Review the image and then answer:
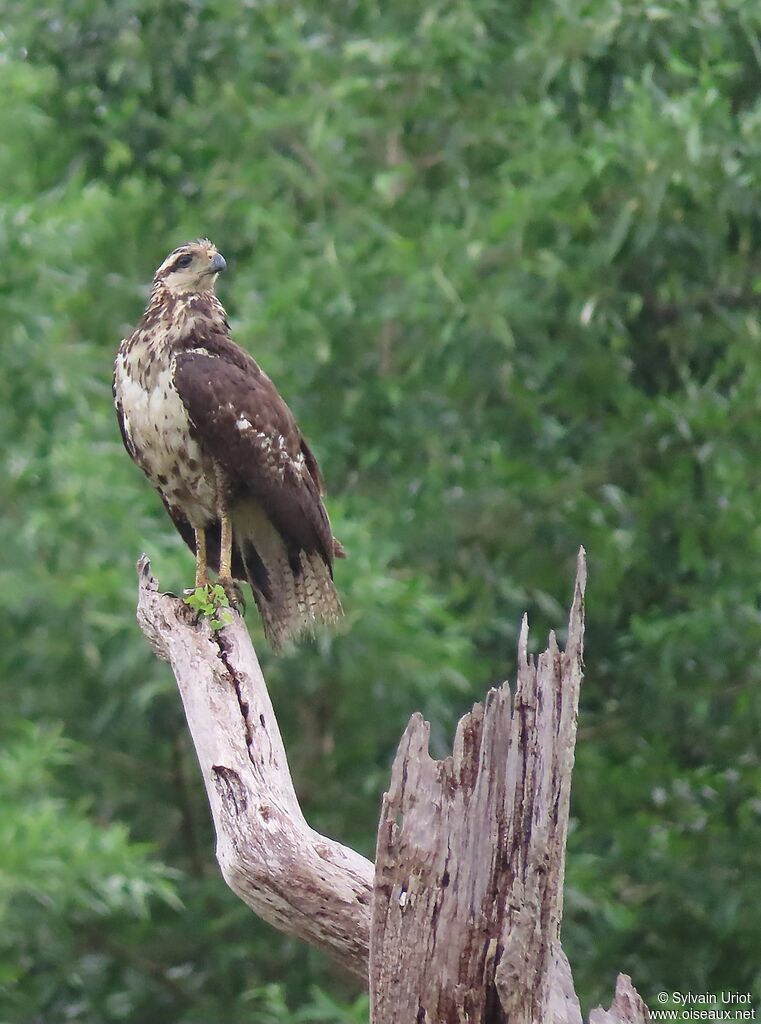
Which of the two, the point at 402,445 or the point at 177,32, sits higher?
the point at 177,32

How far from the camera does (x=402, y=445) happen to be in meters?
8.20

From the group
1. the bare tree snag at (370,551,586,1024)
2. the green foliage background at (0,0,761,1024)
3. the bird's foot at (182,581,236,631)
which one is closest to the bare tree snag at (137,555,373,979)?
the bird's foot at (182,581,236,631)

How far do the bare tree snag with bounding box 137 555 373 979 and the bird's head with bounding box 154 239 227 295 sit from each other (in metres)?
1.54

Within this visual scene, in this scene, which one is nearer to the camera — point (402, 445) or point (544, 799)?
point (544, 799)

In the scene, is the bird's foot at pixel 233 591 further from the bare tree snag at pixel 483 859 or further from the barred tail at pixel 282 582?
the bare tree snag at pixel 483 859

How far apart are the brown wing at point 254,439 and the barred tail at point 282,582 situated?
7cm

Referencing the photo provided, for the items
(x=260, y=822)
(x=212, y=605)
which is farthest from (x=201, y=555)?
(x=260, y=822)

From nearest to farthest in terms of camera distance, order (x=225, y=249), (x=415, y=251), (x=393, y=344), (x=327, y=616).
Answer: (x=327, y=616)
(x=415, y=251)
(x=393, y=344)
(x=225, y=249)

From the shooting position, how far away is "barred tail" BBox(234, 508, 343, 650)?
5402 millimetres

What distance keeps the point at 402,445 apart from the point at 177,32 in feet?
7.87

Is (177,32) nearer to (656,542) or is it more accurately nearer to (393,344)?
(393,344)

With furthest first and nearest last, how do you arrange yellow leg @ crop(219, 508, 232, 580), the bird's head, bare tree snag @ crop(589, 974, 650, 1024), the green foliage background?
the green foliage background → the bird's head → yellow leg @ crop(219, 508, 232, 580) → bare tree snag @ crop(589, 974, 650, 1024)

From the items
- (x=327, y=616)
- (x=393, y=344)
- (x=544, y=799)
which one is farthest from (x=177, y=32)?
(x=544, y=799)

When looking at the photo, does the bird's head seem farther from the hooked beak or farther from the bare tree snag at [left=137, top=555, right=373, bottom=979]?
the bare tree snag at [left=137, top=555, right=373, bottom=979]
